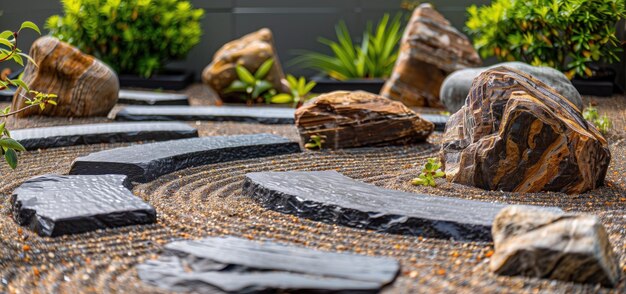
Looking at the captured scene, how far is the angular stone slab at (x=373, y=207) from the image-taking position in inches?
120

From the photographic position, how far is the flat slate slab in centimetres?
239

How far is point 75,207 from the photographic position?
316cm

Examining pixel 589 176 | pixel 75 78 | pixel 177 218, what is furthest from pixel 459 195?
pixel 75 78

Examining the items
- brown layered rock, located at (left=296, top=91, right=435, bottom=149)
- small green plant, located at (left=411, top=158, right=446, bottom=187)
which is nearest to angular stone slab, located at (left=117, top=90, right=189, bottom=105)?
brown layered rock, located at (left=296, top=91, right=435, bottom=149)

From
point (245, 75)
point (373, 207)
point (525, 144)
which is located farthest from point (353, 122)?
point (245, 75)

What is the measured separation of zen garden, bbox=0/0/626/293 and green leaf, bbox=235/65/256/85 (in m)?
0.01

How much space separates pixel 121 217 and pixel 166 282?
0.72 meters

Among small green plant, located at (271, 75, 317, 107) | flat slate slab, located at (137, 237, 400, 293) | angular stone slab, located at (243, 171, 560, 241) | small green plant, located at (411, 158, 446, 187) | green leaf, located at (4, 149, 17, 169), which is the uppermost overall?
green leaf, located at (4, 149, 17, 169)

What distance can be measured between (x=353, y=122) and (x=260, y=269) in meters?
2.47

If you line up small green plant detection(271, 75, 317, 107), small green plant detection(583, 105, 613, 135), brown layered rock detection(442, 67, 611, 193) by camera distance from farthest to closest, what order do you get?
small green plant detection(271, 75, 317, 107) → small green plant detection(583, 105, 613, 135) → brown layered rock detection(442, 67, 611, 193)

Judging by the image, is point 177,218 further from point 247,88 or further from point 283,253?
point 247,88

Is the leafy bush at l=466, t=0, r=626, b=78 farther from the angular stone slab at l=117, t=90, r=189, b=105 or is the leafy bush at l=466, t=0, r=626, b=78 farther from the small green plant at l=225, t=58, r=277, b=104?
the angular stone slab at l=117, t=90, r=189, b=105

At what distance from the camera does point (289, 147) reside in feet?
15.7

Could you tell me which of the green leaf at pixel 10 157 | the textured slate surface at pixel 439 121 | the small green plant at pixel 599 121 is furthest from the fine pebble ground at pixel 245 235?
the textured slate surface at pixel 439 121
